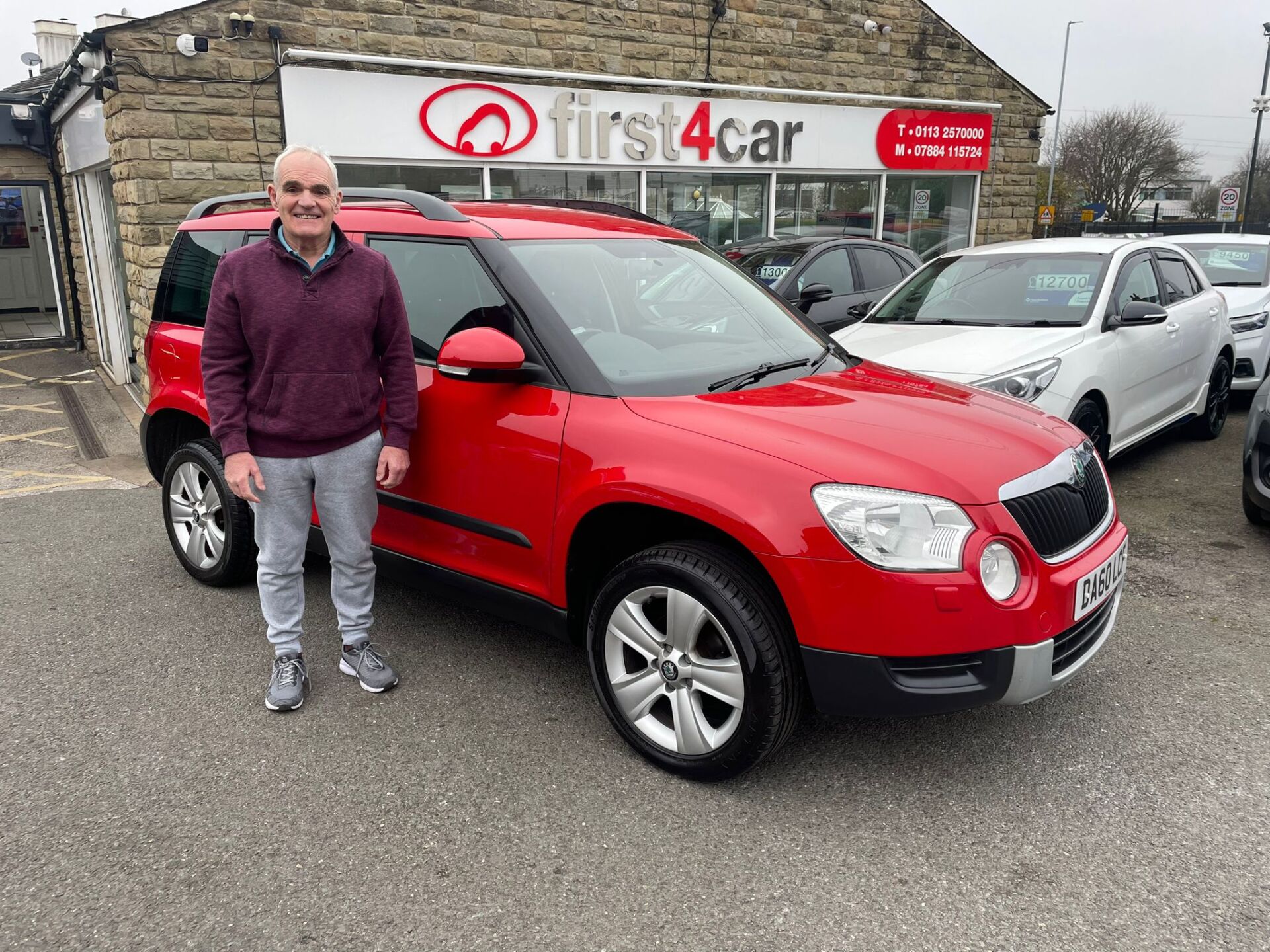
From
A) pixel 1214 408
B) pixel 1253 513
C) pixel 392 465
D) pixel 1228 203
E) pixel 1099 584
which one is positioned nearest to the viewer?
pixel 1099 584

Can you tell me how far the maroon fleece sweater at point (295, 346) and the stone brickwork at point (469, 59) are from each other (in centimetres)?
569

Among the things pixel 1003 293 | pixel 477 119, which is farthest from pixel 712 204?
pixel 1003 293

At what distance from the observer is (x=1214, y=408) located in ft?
24.2

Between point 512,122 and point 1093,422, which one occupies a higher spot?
point 512,122

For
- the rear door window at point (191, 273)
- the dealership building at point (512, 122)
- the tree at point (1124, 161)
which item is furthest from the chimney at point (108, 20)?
the tree at point (1124, 161)

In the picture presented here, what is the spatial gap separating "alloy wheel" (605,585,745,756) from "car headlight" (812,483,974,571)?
460 millimetres

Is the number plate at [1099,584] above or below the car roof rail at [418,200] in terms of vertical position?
below

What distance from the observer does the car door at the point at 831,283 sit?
319 inches

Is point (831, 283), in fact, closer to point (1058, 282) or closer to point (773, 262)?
point (773, 262)

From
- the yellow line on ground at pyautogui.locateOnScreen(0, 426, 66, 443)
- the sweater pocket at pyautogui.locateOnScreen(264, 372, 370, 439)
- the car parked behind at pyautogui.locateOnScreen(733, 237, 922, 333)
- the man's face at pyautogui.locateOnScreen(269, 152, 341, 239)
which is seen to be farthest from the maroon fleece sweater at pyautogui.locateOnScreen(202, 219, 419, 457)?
the yellow line on ground at pyautogui.locateOnScreen(0, 426, 66, 443)

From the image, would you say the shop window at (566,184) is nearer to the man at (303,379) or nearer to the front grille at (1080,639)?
the man at (303,379)

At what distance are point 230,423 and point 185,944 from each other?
154cm

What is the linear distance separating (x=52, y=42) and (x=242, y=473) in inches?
605

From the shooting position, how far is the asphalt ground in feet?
7.69
